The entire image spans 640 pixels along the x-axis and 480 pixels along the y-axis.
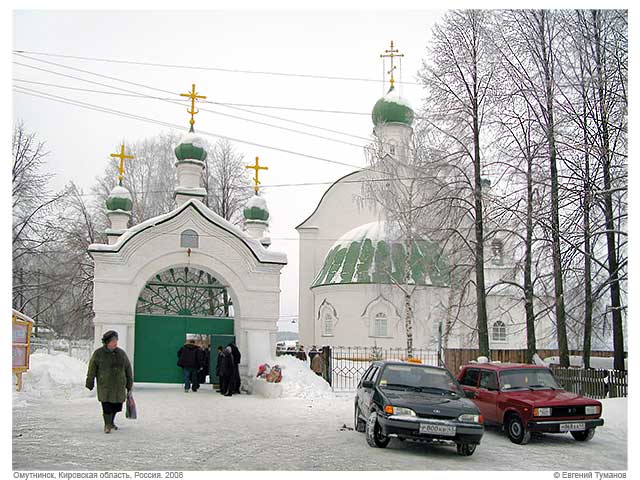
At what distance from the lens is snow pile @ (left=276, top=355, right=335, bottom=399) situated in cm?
1755

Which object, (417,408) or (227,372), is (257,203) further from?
(417,408)

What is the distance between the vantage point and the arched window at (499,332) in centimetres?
3431

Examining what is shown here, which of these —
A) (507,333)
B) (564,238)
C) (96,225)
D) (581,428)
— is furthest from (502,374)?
(96,225)

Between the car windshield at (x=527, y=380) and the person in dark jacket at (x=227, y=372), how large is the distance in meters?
8.10

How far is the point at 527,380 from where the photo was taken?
492 inches

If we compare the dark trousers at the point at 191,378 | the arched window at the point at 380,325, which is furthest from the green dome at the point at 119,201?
the arched window at the point at 380,325

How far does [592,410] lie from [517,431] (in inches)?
50.2

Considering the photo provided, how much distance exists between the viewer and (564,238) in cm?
1616

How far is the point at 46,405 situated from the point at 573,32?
569 inches

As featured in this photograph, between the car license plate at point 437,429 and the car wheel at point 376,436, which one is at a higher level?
the car license plate at point 437,429

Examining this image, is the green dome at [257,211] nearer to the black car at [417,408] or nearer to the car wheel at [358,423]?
the car wheel at [358,423]

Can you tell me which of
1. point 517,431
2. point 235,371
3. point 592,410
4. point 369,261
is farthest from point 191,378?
point 369,261

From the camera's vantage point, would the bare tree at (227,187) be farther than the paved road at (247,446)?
Yes

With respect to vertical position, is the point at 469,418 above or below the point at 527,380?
below
